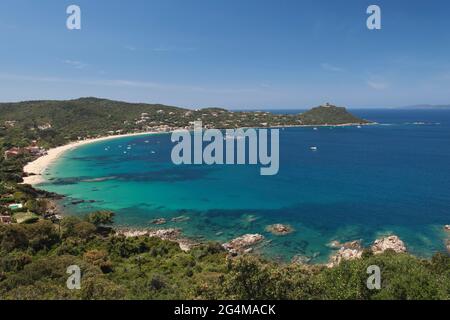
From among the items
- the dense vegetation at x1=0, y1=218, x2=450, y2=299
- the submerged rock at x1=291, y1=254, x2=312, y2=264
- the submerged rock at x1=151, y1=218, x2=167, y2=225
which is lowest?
the submerged rock at x1=291, y1=254, x2=312, y2=264

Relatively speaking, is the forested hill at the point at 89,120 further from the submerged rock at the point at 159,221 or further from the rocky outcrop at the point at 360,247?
the rocky outcrop at the point at 360,247

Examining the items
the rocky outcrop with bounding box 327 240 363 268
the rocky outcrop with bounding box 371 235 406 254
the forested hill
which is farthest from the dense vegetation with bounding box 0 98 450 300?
the forested hill

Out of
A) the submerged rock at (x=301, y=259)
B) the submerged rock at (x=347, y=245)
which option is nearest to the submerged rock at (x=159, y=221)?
the submerged rock at (x=301, y=259)

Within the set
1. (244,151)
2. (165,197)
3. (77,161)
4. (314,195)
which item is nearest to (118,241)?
(165,197)

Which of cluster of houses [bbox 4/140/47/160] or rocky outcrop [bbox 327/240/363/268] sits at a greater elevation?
cluster of houses [bbox 4/140/47/160]

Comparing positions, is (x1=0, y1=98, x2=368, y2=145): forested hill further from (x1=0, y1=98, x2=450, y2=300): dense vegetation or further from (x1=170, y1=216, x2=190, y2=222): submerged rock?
(x1=170, y1=216, x2=190, y2=222): submerged rock
